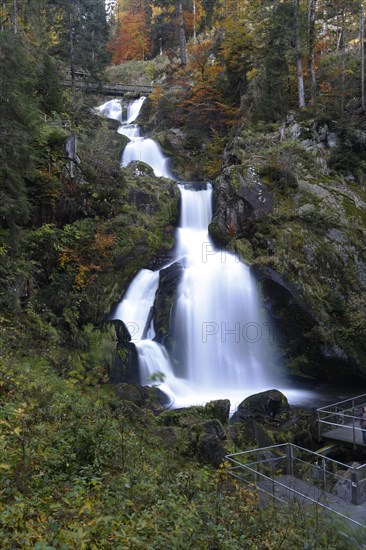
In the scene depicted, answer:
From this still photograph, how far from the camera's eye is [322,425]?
1021cm

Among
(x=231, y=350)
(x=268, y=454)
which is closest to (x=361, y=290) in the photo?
(x=231, y=350)

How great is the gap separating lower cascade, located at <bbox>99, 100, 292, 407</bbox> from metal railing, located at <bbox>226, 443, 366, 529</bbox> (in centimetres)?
432

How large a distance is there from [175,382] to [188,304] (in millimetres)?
2856

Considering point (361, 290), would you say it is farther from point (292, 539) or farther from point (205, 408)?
point (292, 539)

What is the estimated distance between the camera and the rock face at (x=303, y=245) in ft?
45.8

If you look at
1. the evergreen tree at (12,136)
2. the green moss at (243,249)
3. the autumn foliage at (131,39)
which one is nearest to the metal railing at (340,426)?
the green moss at (243,249)

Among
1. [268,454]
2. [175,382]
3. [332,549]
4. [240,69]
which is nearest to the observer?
[332,549]

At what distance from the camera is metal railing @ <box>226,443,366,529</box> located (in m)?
6.42

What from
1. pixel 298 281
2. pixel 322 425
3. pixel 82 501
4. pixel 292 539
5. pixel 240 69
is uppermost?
pixel 240 69

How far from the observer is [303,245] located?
15.0 meters

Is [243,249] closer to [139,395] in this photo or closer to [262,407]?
[262,407]

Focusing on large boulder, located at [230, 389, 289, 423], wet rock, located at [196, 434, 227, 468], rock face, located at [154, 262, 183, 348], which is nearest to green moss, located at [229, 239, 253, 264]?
rock face, located at [154, 262, 183, 348]

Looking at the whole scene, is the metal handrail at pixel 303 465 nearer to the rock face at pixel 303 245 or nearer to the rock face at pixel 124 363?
the rock face at pixel 124 363

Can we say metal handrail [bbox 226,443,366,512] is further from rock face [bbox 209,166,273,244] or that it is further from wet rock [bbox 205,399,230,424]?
rock face [bbox 209,166,273,244]
